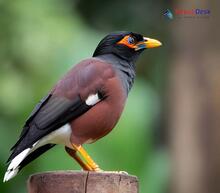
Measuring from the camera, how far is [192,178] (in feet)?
30.7

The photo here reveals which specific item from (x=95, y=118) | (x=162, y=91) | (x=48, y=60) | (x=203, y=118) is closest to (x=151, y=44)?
(x=95, y=118)

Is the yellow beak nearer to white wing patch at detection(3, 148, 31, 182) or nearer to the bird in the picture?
the bird

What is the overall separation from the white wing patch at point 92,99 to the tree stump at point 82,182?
3.68 ft

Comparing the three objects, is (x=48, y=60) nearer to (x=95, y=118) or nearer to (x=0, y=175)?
(x=0, y=175)

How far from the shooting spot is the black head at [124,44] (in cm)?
681

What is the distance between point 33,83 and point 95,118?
239 cm

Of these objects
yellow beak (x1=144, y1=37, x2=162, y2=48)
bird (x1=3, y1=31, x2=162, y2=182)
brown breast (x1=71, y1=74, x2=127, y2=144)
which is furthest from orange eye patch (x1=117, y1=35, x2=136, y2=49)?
brown breast (x1=71, y1=74, x2=127, y2=144)

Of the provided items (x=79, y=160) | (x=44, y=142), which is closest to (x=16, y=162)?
(x=44, y=142)

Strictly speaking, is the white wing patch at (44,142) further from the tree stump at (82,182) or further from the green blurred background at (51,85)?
the green blurred background at (51,85)

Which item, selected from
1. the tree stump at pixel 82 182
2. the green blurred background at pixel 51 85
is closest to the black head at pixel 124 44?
the green blurred background at pixel 51 85

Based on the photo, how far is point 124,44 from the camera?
270 inches

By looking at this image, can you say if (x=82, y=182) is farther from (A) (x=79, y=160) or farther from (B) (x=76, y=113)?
(A) (x=79, y=160)

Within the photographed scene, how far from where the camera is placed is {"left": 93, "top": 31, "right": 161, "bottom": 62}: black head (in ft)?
22.3

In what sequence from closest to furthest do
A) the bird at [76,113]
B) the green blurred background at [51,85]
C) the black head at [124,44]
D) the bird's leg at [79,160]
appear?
the bird at [76,113], the bird's leg at [79,160], the black head at [124,44], the green blurred background at [51,85]
